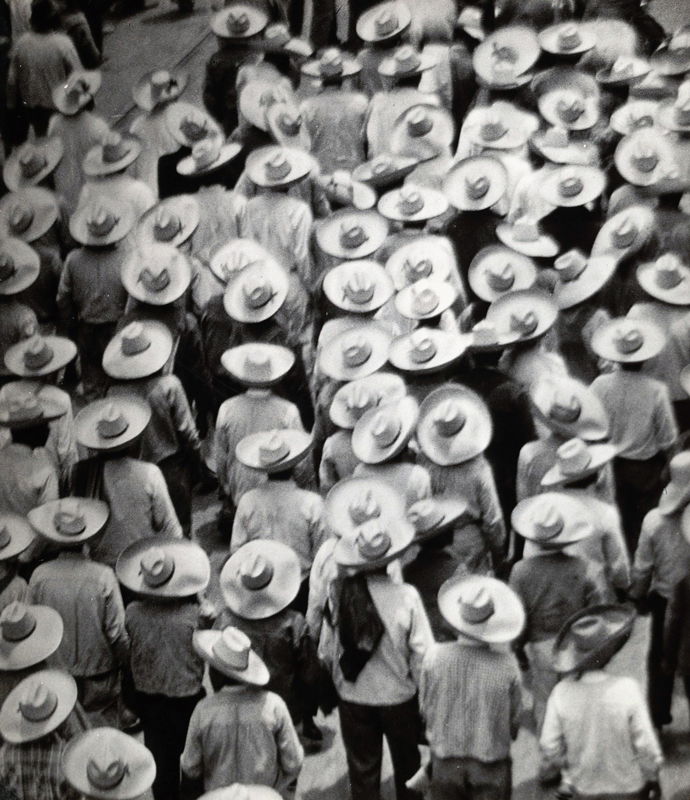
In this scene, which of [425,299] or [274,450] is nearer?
[274,450]

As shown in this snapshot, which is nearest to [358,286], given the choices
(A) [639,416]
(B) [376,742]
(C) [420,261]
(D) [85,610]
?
(C) [420,261]

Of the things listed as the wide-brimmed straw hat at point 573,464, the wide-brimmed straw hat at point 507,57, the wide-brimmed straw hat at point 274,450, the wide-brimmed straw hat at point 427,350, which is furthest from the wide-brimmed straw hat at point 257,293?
the wide-brimmed straw hat at point 507,57

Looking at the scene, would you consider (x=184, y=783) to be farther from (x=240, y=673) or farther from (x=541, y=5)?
(x=541, y=5)

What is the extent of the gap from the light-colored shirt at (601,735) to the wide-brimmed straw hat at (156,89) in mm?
5481

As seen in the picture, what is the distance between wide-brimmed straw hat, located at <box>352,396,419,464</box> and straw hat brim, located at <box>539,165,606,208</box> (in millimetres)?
2085

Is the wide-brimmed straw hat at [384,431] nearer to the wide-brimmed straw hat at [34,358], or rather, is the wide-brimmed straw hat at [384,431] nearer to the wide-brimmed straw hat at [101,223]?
the wide-brimmed straw hat at [34,358]

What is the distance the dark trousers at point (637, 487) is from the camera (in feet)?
23.4

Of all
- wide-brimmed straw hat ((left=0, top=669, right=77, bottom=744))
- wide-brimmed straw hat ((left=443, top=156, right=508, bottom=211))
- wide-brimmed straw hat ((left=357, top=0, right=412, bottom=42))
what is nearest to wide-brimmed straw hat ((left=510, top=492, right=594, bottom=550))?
wide-brimmed straw hat ((left=0, top=669, right=77, bottom=744))

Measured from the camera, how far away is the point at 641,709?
18.2 feet

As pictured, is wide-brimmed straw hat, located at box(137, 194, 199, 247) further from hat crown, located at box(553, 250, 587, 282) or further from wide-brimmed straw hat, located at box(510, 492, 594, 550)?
wide-brimmed straw hat, located at box(510, 492, 594, 550)

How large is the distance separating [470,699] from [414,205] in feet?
12.1

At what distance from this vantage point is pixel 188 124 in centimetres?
934

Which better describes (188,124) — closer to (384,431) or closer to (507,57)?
(507,57)

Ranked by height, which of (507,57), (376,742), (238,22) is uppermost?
(238,22)
